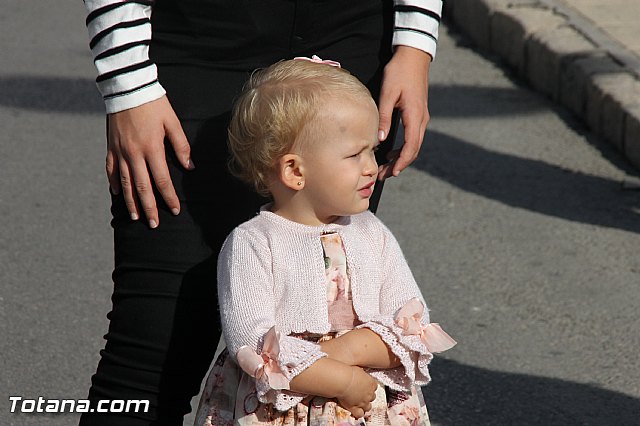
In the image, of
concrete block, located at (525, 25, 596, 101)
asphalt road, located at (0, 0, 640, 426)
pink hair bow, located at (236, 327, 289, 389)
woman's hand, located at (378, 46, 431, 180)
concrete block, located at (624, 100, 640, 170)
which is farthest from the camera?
concrete block, located at (525, 25, 596, 101)

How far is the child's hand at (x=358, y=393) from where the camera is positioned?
89.2 inches

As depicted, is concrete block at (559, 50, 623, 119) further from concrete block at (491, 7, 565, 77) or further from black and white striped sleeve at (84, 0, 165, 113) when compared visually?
black and white striped sleeve at (84, 0, 165, 113)

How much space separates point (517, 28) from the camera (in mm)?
7270

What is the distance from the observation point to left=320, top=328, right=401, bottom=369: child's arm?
90.0 inches

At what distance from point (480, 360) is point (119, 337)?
69.7 inches

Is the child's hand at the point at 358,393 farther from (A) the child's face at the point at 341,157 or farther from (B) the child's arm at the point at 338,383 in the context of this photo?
(A) the child's face at the point at 341,157

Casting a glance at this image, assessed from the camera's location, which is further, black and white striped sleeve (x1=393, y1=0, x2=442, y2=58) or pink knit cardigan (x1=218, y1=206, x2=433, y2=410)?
black and white striped sleeve (x1=393, y1=0, x2=442, y2=58)

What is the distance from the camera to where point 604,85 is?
612 cm

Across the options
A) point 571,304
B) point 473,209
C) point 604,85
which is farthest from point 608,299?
point 604,85

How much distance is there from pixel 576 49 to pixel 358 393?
4768 mm

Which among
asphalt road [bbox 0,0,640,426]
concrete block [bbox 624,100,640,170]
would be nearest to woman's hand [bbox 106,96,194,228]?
asphalt road [bbox 0,0,640,426]

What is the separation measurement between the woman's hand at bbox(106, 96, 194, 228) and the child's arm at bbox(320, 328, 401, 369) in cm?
40

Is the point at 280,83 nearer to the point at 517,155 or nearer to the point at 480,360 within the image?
the point at 480,360

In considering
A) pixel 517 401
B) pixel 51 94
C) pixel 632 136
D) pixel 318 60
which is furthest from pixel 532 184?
pixel 318 60
